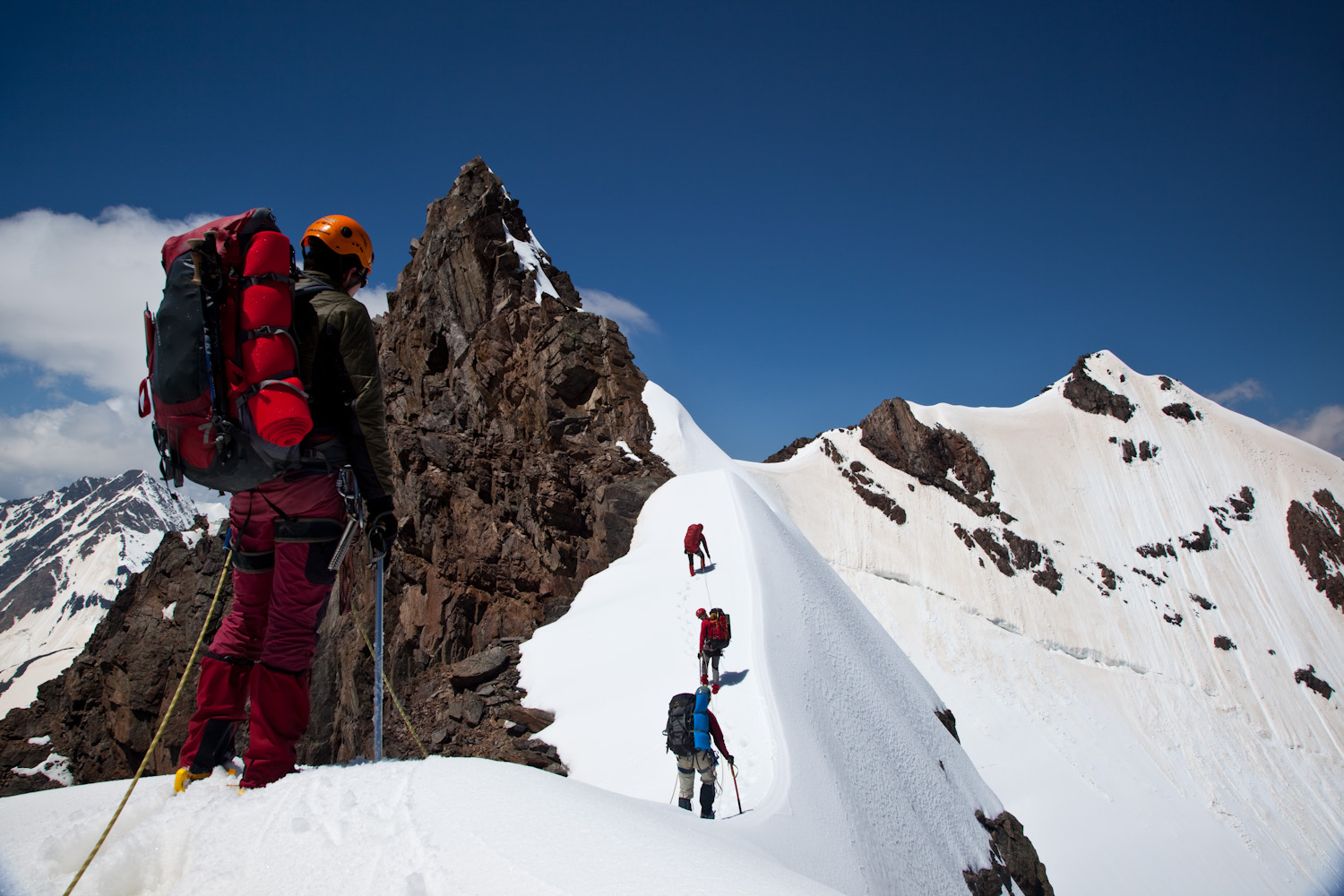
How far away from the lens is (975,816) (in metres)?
10.6

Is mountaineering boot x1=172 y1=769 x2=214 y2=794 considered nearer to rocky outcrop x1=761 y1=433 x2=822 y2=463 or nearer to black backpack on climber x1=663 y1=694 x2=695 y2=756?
black backpack on climber x1=663 y1=694 x2=695 y2=756

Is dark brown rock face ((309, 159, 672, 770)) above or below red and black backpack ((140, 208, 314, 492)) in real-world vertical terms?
above

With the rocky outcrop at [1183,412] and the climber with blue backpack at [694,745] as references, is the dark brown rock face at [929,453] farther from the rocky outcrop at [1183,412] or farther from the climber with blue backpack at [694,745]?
the climber with blue backpack at [694,745]

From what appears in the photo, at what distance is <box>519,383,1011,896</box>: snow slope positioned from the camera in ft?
20.6

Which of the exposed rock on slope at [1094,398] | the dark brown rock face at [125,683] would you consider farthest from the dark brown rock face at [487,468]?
the exposed rock on slope at [1094,398]

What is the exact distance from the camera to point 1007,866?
1058 centimetres

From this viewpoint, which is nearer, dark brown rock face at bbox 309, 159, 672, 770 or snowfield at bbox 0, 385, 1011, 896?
snowfield at bbox 0, 385, 1011, 896

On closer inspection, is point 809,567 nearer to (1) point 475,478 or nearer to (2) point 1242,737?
(1) point 475,478

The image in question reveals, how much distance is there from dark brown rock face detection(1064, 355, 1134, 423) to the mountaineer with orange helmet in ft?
174

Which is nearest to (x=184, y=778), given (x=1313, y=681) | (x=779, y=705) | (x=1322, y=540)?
(x=779, y=705)

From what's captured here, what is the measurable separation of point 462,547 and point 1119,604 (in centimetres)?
3694

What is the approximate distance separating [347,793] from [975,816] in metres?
11.3

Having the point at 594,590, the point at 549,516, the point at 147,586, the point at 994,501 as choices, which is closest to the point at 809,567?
the point at 594,590

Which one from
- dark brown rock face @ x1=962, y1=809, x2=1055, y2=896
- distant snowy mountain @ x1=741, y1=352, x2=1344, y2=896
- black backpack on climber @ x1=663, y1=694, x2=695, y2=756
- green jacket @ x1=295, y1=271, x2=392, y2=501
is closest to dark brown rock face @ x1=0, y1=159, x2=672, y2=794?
black backpack on climber @ x1=663, y1=694, x2=695, y2=756
